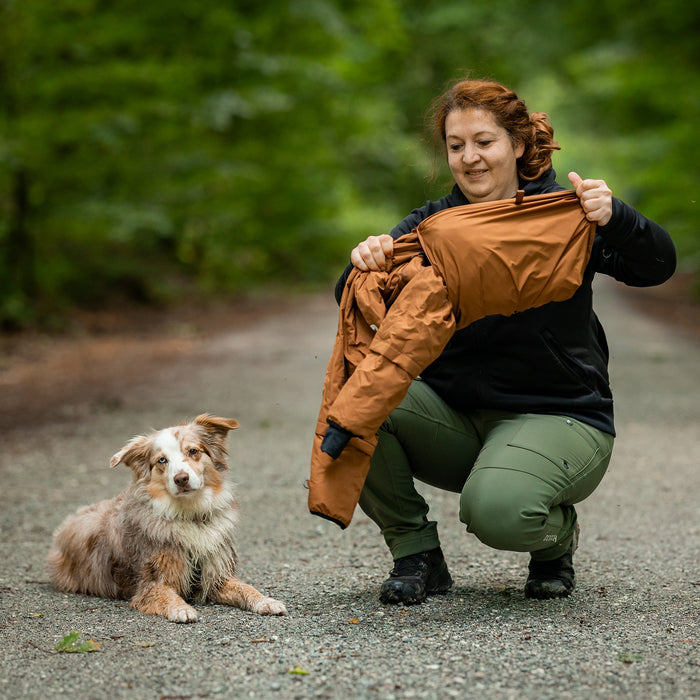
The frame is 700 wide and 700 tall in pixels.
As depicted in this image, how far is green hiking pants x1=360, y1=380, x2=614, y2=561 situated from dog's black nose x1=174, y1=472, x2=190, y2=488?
0.78m

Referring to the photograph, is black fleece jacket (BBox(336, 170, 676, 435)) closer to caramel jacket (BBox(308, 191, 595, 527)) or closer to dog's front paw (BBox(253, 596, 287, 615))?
caramel jacket (BBox(308, 191, 595, 527))

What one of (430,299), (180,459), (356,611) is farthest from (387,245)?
(356,611)

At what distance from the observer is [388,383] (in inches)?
133

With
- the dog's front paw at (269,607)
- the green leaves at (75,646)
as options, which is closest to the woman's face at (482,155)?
the dog's front paw at (269,607)

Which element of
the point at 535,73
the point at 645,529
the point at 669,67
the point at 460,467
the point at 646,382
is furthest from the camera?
the point at 535,73

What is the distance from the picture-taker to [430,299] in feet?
11.5

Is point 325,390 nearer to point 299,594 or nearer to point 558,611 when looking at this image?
point 299,594

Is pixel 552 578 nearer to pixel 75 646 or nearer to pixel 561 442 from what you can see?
pixel 561 442

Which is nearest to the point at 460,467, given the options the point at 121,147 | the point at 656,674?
the point at 656,674

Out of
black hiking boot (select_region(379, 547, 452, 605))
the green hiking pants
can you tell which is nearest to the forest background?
the green hiking pants

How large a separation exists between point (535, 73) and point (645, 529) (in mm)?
35635

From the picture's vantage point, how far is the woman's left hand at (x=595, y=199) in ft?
11.5

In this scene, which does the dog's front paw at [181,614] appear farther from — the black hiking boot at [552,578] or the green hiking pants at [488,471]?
the black hiking boot at [552,578]

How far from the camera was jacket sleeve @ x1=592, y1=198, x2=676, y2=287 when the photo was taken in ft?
11.5
